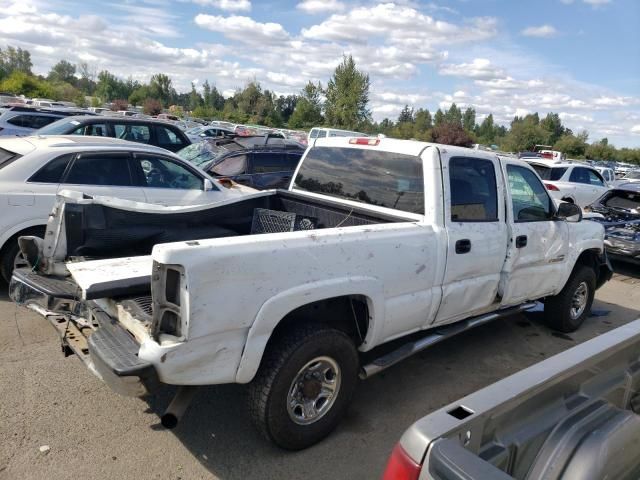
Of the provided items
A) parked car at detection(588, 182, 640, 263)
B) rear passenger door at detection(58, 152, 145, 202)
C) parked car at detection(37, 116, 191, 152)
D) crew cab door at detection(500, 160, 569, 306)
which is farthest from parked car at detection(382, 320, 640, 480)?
parked car at detection(37, 116, 191, 152)

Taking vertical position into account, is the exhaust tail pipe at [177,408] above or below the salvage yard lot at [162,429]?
above

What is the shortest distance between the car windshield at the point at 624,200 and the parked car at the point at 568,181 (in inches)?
112

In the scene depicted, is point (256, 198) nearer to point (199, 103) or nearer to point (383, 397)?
point (383, 397)

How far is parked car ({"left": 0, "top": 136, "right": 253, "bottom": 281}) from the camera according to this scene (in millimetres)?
5216

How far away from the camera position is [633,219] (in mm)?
9727

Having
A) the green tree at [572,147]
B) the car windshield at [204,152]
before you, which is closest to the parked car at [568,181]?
the car windshield at [204,152]

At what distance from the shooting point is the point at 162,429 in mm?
3312

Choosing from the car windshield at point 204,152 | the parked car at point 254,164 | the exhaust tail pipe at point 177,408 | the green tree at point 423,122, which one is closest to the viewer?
the exhaust tail pipe at point 177,408

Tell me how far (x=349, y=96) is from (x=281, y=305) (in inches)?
1759

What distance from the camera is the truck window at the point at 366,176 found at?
12.9ft

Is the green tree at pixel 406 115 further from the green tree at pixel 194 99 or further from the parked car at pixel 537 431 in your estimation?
the parked car at pixel 537 431

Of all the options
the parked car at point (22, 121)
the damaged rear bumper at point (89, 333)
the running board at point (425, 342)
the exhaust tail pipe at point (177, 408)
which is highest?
the parked car at point (22, 121)

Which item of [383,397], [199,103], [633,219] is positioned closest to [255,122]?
[199,103]

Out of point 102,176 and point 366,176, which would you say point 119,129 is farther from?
point 366,176
